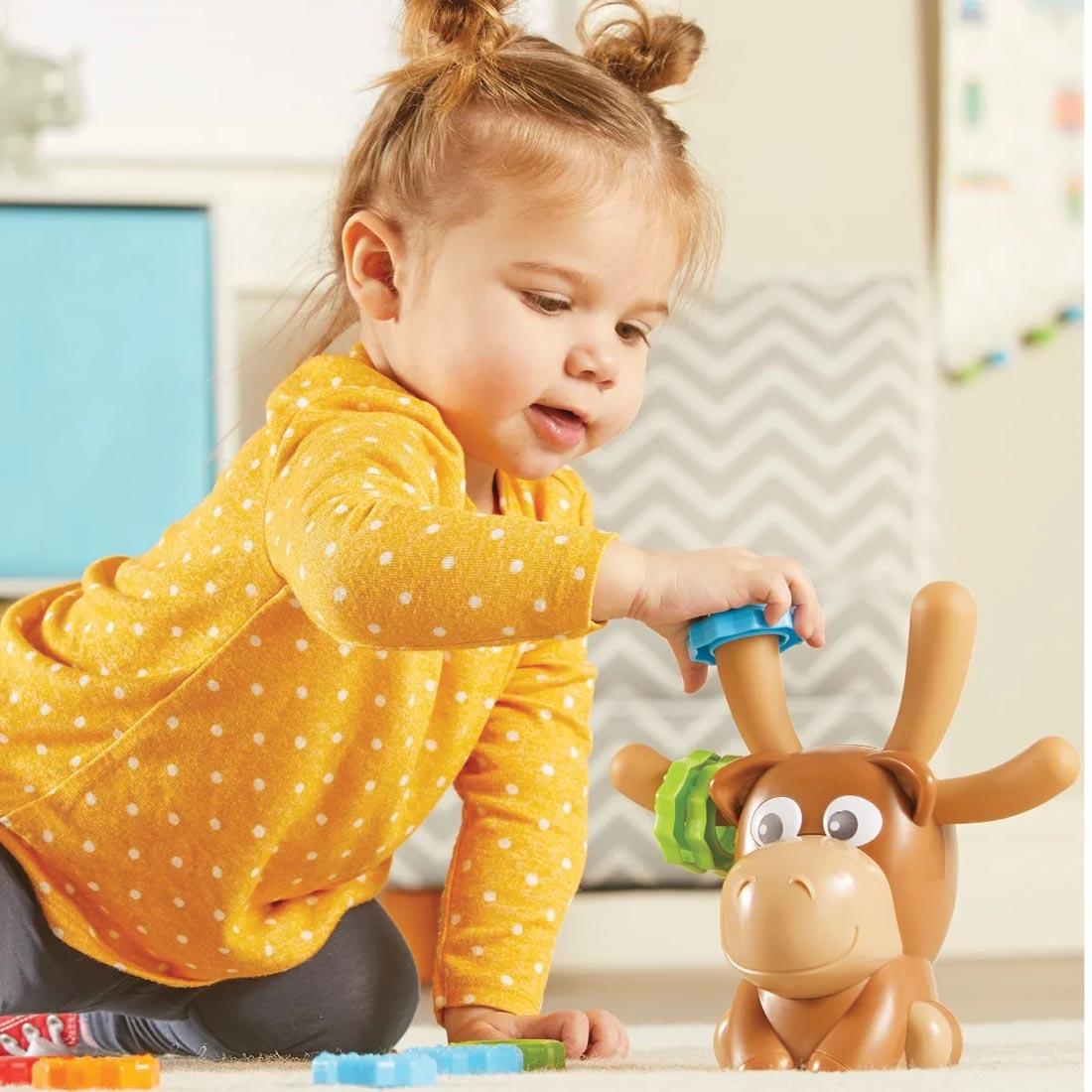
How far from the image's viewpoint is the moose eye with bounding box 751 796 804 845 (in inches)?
28.1

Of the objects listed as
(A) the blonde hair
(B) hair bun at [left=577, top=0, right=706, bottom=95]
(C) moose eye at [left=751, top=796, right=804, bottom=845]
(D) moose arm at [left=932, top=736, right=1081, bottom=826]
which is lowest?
(C) moose eye at [left=751, top=796, right=804, bottom=845]

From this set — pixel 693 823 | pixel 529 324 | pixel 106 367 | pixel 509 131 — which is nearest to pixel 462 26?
pixel 509 131

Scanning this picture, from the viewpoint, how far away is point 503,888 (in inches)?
37.5

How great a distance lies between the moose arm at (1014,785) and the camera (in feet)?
2.28

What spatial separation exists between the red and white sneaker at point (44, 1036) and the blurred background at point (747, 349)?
0.54 meters

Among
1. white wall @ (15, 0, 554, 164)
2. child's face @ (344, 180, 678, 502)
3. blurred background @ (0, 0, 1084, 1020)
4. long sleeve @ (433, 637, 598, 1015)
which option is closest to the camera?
child's face @ (344, 180, 678, 502)

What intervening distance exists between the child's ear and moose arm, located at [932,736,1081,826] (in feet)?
1.32

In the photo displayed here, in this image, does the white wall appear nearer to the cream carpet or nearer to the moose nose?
the cream carpet

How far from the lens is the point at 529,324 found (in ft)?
2.66

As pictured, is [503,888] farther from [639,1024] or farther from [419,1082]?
[639,1024]

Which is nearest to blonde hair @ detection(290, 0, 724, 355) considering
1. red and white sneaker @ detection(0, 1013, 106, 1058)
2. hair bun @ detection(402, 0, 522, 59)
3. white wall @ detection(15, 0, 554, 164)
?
hair bun @ detection(402, 0, 522, 59)

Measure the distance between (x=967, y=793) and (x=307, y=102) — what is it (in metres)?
1.82

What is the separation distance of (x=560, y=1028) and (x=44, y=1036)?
1.46 ft

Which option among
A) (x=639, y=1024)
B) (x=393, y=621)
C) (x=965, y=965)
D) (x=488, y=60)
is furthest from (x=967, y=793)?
(x=965, y=965)
